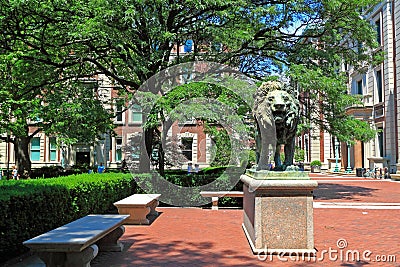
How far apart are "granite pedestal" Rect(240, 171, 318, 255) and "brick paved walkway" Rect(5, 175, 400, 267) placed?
27cm

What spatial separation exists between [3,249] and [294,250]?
469cm

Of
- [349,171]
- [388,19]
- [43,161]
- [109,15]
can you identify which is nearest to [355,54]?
[109,15]

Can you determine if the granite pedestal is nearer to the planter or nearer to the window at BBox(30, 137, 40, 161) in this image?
the window at BBox(30, 137, 40, 161)

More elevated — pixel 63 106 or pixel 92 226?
pixel 63 106

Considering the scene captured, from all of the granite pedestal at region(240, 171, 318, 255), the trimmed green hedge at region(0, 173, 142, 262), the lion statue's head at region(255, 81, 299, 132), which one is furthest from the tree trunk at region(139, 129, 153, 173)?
the granite pedestal at region(240, 171, 318, 255)

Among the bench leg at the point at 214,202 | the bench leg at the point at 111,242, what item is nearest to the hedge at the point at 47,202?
the bench leg at the point at 214,202

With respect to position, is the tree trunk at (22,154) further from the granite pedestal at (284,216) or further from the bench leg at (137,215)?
the granite pedestal at (284,216)

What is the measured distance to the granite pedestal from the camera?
6.92m

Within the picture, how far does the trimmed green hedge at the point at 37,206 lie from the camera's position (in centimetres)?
664

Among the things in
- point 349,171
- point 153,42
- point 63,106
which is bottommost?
point 349,171

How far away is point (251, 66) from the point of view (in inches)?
714

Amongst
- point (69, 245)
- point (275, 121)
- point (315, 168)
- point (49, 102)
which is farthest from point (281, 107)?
point (315, 168)

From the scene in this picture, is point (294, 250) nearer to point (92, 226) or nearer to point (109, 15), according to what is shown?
point (92, 226)

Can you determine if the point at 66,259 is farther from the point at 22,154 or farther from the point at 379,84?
the point at 379,84
